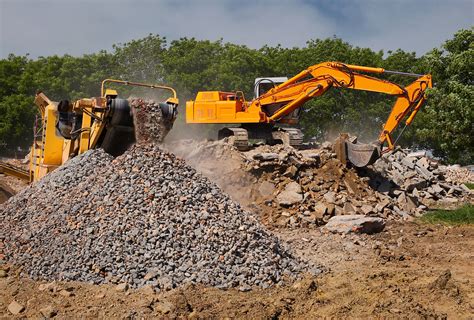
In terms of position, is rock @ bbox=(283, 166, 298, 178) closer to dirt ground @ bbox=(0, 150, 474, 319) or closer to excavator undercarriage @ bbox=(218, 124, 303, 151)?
excavator undercarriage @ bbox=(218, 124, 303, 151)

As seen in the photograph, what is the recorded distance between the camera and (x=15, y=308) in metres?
5.86

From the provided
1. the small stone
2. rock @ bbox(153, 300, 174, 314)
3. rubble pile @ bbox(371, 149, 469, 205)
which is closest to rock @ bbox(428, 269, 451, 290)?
rock @ bbox(153, 300, 174, 314)

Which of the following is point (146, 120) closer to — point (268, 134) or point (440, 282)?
point (440, 282)

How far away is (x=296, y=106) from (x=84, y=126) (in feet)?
21.4

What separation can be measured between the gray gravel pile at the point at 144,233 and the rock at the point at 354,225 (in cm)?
270

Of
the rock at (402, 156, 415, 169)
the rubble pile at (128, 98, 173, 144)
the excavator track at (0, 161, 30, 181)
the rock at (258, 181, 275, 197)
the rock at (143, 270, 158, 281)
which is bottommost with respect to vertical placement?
the rock at (143, 270, 158, 281)

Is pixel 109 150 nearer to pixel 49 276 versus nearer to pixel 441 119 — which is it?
pixel 49 276

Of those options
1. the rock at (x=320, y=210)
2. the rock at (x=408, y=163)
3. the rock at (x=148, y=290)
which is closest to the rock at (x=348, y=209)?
the rock at (x=320, y=210)

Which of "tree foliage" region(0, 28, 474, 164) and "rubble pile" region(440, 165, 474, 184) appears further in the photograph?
"tree foliage" region(0, 28, 474, 164)

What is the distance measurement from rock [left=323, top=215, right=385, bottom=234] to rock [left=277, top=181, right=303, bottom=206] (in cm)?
116

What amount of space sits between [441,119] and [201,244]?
1039cm

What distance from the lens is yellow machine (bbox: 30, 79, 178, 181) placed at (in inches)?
370

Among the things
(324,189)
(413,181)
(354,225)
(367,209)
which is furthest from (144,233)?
(413,181)

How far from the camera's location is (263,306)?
5.96m
